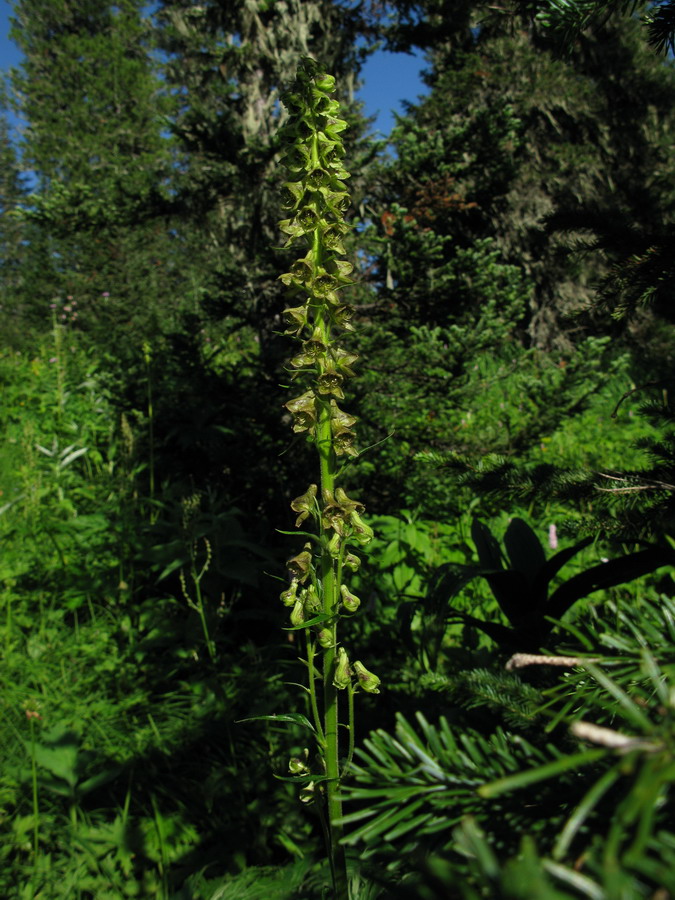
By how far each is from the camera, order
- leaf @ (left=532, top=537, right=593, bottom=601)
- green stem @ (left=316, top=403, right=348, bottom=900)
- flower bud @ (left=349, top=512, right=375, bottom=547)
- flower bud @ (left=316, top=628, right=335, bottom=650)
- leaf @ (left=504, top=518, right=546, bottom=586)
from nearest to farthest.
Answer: green stem @ (left=316, top=403, right=348, bottom=900) < flower bud @ (left=316, top=628, right=335, bottom=650) < flower bud @ (left=349, top=512, right=375, bottom=547) < leaf @ (left=532, top=537, right=593, bottom=601) < leaf @ (left=504, top=518, right=546, bottom=586)

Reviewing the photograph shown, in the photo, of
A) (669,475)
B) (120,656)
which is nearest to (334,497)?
(669,475)

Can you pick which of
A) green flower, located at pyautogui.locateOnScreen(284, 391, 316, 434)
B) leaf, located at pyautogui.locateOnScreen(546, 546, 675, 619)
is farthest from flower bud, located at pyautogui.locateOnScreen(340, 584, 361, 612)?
leaf, located at pyautogui.locateOnScreen(546, 546, 675, 619)

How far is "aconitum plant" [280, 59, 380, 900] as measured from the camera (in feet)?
3.29

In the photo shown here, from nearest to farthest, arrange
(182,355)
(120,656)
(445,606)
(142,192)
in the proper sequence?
1. (445,606)
2. (120,656)
3. (182,355)
4. (142,192)

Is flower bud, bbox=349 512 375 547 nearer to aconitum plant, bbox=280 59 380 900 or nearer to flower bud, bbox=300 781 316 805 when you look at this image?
aconitum plant, bbox=280 59 380 900

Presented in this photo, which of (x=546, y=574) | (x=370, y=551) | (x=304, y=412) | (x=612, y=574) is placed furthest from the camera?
(x=370, y=551)

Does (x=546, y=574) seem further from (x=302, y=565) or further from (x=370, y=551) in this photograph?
(x=370, y=551)

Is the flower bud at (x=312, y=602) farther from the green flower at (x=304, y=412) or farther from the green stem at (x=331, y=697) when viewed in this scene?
the green flower at (x=304, y=412)

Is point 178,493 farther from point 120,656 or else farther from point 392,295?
point 392,295

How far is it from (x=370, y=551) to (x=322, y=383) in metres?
2.43

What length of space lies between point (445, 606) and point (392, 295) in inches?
105

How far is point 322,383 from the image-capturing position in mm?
1034

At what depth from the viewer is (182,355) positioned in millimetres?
3938

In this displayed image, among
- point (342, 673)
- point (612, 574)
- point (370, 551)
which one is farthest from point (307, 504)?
point (370, 551)
